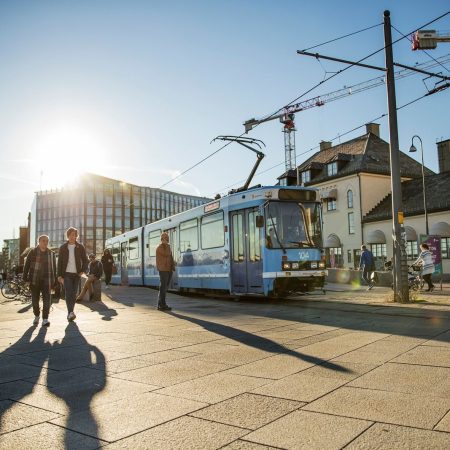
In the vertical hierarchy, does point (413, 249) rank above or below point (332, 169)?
below

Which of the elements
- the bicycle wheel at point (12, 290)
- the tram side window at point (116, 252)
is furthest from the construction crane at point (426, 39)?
the tram side window at point (116, 252)

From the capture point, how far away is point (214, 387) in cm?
417

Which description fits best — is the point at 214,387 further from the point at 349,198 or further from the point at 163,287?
the point at 349,198

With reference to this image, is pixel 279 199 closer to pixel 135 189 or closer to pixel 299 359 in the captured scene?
pixel 299 359

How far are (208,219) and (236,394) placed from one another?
11.8m

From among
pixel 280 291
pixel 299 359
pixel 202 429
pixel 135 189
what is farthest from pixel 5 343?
pixel 135 189

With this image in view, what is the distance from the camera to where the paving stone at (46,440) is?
286cm

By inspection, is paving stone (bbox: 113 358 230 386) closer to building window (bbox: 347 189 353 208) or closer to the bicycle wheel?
the bicycle wheel

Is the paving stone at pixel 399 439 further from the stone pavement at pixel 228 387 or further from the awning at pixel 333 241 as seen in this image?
the awning at pixel 333 241

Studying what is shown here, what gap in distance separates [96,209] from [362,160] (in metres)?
67.8

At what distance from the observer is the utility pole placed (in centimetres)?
1277

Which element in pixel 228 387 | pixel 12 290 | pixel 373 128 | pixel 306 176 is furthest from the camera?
pixel 306 176

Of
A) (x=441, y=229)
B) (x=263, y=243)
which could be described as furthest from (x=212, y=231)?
(x=441, y=229)

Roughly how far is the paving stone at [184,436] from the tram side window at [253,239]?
389 inches
